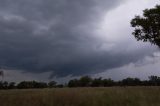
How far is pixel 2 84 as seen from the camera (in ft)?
370

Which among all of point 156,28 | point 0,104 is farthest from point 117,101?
point 156,28

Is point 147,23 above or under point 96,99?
above

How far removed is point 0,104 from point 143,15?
607 inches

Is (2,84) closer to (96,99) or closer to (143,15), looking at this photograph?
(143,15)

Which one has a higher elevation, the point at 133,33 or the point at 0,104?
the point at 133,33

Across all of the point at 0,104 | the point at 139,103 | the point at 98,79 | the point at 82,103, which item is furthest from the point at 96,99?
the point at 98,79

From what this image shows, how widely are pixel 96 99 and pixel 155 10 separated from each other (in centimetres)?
1188

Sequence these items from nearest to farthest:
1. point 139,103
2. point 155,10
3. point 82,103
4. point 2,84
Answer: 1. point 139,103
2. point 82,103
3. point 155,10
4. point 2,84

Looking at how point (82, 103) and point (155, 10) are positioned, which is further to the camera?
point (155, 10)

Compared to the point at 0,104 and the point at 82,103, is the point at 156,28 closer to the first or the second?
the point at 82,103

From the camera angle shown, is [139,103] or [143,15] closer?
[139,103]

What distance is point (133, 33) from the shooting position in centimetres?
2952

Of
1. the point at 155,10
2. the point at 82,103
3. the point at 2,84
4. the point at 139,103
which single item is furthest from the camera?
the point at 2,84

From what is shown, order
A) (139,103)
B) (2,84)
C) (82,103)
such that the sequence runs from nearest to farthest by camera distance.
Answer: (139,103)
(82,103)
(2,84)
